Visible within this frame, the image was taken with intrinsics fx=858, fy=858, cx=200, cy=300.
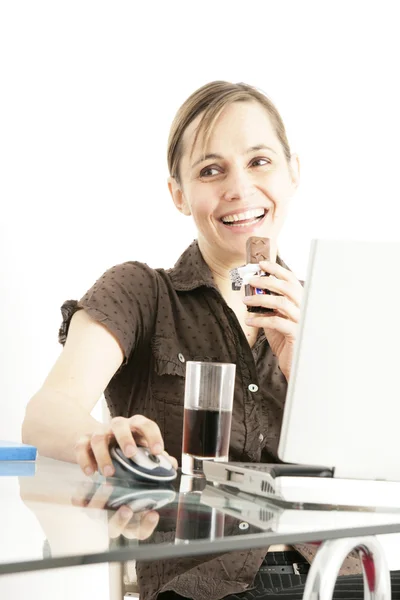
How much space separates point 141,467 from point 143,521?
0.24 metres

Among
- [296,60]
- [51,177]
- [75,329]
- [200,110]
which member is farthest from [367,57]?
[75,329]

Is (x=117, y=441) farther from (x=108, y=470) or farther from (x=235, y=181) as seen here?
(x=235, y=181)

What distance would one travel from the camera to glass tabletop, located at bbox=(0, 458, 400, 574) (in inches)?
26.4

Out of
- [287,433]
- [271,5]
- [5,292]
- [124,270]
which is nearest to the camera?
[287,433]

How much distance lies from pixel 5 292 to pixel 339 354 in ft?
6.62

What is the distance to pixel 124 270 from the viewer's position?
74.9 inches

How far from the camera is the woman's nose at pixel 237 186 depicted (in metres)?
1.97

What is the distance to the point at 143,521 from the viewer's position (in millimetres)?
803

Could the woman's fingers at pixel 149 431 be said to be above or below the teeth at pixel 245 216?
below

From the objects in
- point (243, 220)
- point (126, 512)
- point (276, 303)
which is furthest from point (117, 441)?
point (243, 220)

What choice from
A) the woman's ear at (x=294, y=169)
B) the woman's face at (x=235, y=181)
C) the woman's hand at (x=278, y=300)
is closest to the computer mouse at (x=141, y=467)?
the woman's hand at (x=278, y=300)

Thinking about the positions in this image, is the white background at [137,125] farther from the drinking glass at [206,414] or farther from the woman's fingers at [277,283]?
the drinking glass at [206,414]

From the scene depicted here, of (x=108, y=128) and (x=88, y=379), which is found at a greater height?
(x=108, y=128)

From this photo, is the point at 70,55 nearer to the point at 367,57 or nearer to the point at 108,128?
the point at 108,128
